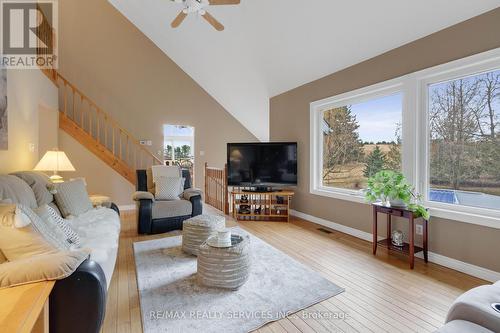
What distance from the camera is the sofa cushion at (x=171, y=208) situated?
12.3 ft

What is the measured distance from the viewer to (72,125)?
511 cm

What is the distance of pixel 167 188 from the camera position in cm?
410

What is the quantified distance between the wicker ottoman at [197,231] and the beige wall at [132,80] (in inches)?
136

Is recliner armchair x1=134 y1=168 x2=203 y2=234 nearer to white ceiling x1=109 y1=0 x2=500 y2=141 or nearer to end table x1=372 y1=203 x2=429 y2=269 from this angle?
end table x1=372 y1=203 x2=429 y2=269

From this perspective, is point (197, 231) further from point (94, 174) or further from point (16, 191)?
point (94, 174)

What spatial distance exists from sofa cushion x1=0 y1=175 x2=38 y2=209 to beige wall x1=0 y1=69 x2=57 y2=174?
618mm

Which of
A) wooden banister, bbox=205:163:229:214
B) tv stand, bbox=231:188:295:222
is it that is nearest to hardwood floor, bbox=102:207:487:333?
tv stand, bbox=231:188:295:222

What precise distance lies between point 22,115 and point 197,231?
8.81 feet

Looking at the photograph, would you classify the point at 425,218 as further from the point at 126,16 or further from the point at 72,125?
the point at 126,16

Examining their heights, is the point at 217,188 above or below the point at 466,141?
below

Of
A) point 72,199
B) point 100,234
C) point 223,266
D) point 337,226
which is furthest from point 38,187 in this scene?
point 337,226

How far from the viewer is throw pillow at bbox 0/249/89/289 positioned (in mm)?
1259

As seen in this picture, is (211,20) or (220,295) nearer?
(220,295)

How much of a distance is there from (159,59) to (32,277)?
6253mm
